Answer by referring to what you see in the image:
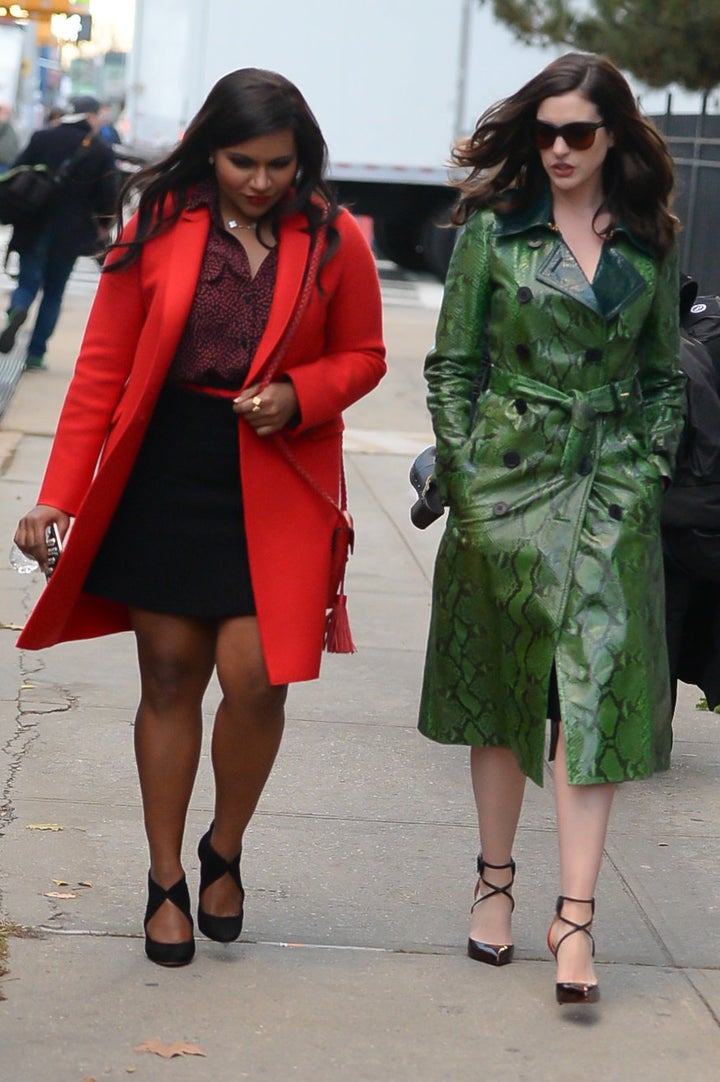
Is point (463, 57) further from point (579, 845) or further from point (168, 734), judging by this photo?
point (579, 845)

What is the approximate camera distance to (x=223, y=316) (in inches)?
144

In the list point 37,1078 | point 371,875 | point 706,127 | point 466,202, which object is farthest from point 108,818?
point 706,127

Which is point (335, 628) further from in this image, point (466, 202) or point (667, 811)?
point (667, 811)

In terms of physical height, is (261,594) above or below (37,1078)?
above

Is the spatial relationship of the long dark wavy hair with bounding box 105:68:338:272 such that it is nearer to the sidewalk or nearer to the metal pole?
the sidewalk

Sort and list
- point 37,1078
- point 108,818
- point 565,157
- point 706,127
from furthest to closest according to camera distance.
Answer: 1. point 706,127
2. point 108,818
3. point 565,157
4. point 37,1078

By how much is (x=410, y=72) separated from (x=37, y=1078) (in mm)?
19825

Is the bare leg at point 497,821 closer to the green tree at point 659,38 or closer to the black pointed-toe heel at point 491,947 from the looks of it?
the black pointed-toe heel at point 491,947

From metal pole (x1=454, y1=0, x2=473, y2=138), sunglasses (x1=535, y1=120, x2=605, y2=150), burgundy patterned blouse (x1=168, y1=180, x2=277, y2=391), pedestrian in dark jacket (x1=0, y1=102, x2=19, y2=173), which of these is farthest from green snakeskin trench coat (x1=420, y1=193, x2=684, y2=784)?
pedestrian in dark jacket (x1=0, y1=102, x2=19, y2=173)

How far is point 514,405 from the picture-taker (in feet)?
12.3

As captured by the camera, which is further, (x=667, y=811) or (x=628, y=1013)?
(x=667, y=811)

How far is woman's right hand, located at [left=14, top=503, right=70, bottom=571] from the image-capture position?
3725 mm

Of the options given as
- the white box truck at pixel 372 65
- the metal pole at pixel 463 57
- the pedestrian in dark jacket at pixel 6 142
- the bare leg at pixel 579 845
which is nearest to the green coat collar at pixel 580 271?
the bare leg at pixel 579 845

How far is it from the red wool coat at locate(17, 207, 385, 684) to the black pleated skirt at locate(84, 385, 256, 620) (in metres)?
0.03
